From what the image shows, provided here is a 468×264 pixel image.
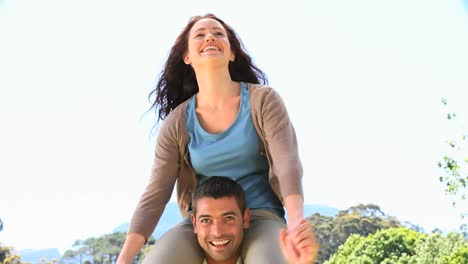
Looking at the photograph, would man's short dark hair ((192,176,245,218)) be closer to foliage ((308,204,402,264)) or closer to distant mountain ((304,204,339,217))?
foliage ((308,204,402,264))

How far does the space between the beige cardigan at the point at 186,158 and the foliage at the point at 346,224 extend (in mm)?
3421

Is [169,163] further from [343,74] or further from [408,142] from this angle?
[343,74]

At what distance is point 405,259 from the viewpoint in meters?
4.84

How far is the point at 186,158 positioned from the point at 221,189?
186 millimetres

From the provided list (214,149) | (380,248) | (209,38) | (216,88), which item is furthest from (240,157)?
(380,248)

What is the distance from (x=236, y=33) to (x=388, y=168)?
375cm

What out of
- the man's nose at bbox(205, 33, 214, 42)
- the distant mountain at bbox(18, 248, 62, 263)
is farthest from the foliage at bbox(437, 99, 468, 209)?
the man's nose at bbox(205, 33, 214, 42)

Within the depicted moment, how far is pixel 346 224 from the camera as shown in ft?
16.9

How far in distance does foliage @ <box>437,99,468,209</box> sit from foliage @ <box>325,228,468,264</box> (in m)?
0.28

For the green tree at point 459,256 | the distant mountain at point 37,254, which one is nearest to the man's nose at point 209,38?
the green tree at point 459,256

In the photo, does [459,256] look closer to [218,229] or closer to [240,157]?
[240,157]

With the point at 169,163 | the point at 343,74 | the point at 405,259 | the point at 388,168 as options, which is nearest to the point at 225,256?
the point at 169,163

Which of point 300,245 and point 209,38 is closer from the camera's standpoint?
point 300,245

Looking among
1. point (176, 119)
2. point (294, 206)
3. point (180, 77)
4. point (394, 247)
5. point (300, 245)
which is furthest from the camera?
point (394, 247)
